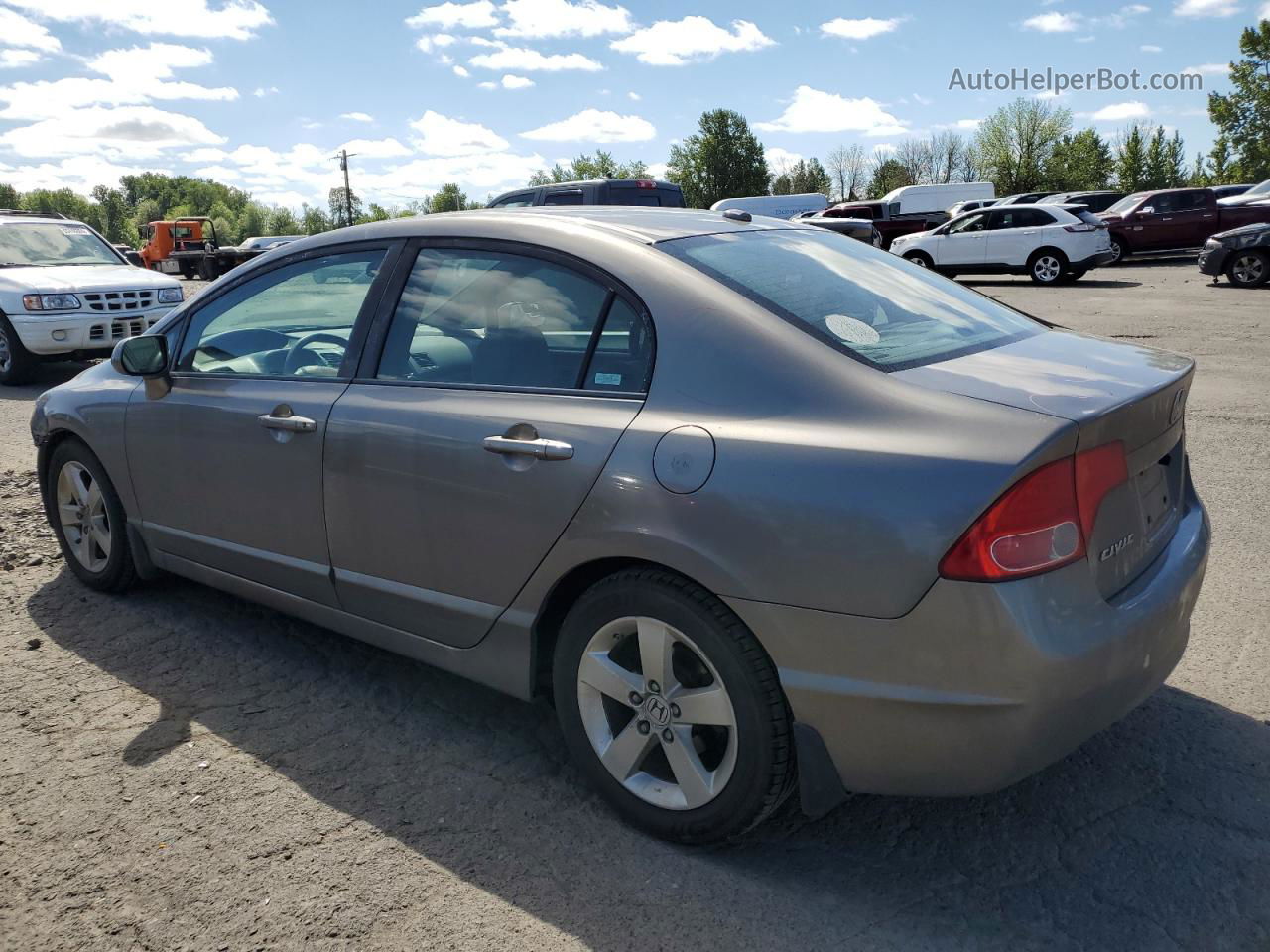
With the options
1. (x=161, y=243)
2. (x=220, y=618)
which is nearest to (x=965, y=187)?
(x=161, y=243)

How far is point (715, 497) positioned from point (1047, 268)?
2202cm

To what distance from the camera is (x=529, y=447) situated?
2742 millimetres

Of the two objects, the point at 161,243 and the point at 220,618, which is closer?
the point at 220,618

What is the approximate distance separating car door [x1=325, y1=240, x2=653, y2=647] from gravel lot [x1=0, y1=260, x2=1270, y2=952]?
477 millimetres

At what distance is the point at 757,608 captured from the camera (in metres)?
2.35

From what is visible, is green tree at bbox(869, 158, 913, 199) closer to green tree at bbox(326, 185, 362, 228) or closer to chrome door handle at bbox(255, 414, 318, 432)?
green tree at bbox(326, 185, 362, 228)

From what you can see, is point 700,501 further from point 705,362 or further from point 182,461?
point 182,461

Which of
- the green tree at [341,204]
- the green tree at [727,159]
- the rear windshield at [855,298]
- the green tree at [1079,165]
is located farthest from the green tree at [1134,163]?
the rear windshield at [855,298]

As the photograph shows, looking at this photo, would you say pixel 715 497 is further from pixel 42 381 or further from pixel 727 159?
pixel 727 159

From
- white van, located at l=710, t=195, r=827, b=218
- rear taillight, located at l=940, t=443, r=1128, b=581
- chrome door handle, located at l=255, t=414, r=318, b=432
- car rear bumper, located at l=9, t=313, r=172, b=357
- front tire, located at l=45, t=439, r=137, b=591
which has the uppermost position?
white van, located at l=710, t=195, r=827, b=218

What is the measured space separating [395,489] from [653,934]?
4.70ft

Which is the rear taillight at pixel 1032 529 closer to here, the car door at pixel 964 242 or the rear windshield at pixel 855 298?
the rear windshield at pixel 855 298

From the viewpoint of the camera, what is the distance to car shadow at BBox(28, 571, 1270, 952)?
92.9 inches

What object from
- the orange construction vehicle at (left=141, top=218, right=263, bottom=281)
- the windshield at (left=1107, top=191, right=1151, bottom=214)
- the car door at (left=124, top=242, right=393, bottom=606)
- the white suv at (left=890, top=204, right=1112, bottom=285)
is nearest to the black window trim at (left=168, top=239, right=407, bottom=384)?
the car door at (left=124, top=242, right=393, bottom=606)
